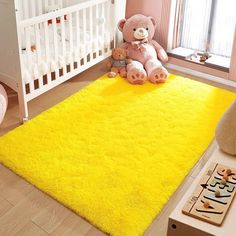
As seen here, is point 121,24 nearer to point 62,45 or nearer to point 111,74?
point 111,74

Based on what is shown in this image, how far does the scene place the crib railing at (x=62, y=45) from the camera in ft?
8.87

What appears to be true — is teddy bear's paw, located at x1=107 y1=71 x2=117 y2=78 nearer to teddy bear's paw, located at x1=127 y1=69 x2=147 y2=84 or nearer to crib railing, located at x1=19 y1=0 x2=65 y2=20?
teddy bear's paw, located at x1=127 y1=69 x2=147 y2=84

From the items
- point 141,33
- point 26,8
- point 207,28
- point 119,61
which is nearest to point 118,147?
point 119,61

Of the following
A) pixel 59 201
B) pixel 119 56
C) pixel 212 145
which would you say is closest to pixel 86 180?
pixel 59 201

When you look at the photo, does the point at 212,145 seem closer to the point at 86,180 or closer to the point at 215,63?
the point at 86,180

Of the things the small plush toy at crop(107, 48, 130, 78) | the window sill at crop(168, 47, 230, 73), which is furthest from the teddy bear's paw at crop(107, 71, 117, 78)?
the window sill at crop(168, 47, 230, 73)

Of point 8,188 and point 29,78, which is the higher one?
point 29,78

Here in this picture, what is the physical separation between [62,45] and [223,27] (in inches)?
58.7

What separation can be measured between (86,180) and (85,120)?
2.22 feet

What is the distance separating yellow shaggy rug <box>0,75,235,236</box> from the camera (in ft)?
6.65

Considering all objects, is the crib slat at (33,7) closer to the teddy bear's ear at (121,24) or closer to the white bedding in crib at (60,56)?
the white bedding in crib at (60,56)

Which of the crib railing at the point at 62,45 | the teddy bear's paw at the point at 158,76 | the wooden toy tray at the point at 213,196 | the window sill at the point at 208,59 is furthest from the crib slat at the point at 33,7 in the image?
the wooden toy tray at the point at 213,196

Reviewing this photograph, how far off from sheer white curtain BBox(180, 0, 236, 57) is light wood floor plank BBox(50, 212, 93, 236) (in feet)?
7.55

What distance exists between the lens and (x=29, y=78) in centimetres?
269
